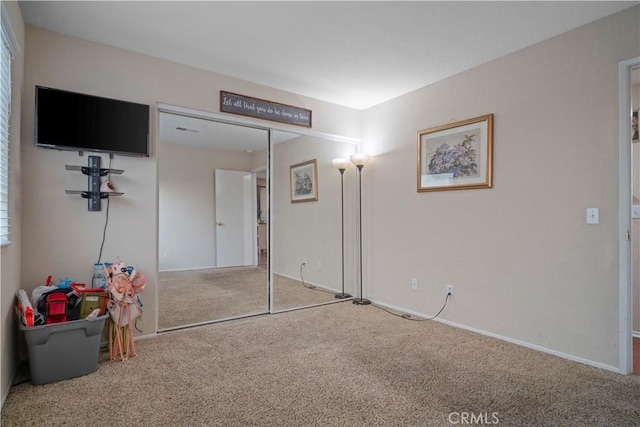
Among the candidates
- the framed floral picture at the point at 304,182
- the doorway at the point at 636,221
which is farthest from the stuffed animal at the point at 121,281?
the doorway at the point at 636,221

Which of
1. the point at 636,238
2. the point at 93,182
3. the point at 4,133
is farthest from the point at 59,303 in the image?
the point at 636,238

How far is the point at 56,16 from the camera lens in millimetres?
2389

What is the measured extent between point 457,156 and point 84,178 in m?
3.23

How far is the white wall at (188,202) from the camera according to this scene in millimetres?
3732

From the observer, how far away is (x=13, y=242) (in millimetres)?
2158

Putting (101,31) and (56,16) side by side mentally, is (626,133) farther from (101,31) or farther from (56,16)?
(56,16)

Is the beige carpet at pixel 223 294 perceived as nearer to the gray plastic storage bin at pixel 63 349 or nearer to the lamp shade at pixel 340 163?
the gray plastic storage bin at pixel 63 349

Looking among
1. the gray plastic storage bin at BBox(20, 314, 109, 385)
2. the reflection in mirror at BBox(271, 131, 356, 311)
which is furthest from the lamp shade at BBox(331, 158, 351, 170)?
the gray plastic storage bin at BBox(20, 314, 109, 385)

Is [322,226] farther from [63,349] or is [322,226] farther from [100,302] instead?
[63,349]

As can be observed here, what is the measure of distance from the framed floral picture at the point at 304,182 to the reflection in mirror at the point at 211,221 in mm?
435

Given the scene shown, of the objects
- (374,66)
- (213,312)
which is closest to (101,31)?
(374,66)

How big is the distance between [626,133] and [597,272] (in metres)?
0.96

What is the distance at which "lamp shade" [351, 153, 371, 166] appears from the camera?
4.13 m

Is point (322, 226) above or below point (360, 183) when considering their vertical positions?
below
